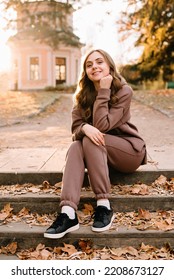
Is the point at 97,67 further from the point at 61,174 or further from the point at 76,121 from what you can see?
the point at 61,174

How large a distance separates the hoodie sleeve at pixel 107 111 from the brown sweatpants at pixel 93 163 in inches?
4.1

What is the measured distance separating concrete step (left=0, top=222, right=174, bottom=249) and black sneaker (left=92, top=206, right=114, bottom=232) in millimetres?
42

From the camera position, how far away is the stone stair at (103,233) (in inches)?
119

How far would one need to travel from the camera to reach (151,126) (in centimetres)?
849

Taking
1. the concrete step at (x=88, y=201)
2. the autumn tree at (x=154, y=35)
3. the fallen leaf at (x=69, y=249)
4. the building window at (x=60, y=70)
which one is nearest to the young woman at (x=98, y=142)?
the fallen leaf at (x=69, y=249)

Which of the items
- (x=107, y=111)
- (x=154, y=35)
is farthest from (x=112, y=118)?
(x=154, y=35)

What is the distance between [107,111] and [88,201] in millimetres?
794

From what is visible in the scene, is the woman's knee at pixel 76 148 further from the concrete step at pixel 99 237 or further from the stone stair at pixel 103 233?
the concrete step at pixel 99 237

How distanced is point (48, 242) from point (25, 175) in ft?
2.89

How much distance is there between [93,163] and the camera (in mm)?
3139

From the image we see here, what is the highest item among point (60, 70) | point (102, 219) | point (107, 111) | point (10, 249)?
point (60, 70)

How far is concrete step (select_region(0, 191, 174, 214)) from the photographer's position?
337 cm

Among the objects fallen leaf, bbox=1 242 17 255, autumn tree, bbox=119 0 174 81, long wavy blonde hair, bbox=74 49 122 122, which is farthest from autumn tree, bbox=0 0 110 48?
fallen leaf, bbox=1 242 17 255
